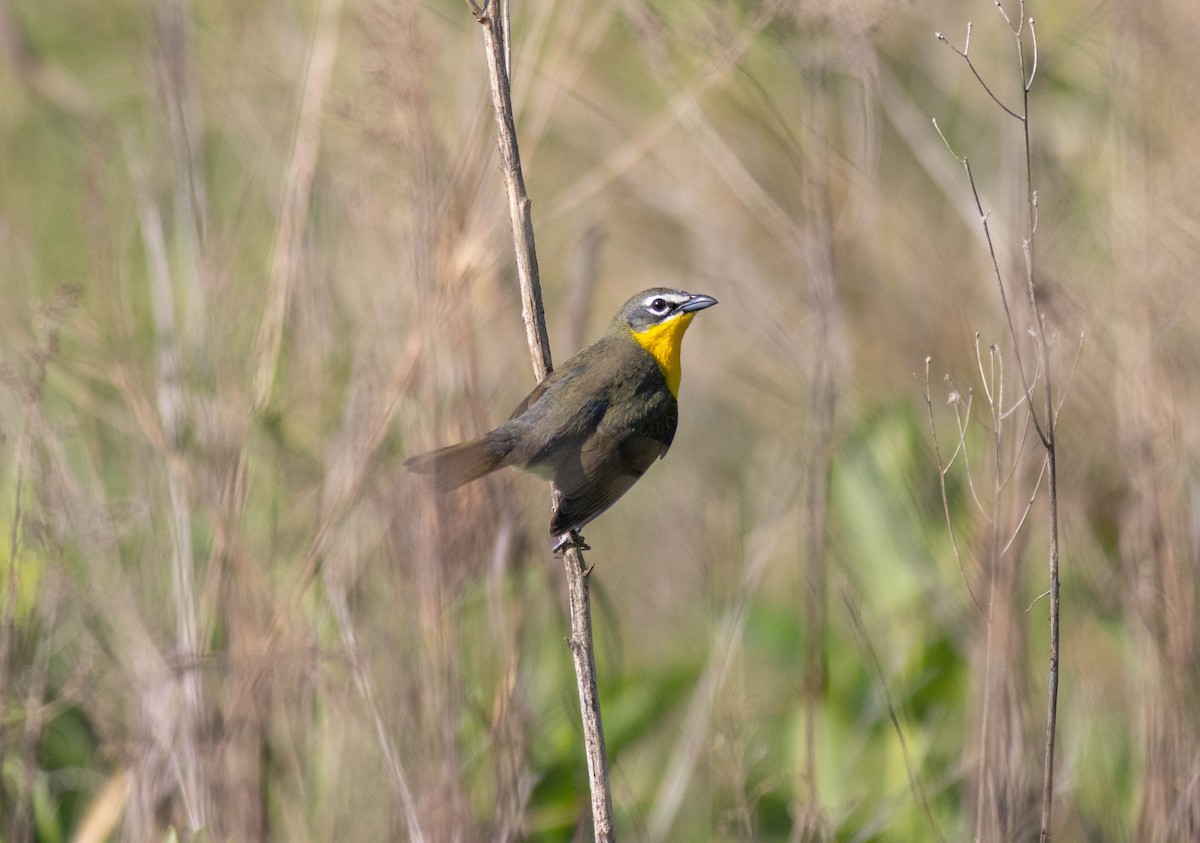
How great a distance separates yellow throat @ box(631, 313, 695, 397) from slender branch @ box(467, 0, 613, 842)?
92 cm

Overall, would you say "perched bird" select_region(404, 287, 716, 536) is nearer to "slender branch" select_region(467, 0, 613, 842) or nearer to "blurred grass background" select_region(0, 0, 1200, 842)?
"blurred grass background" select_region(0, 0, 1200, 842)

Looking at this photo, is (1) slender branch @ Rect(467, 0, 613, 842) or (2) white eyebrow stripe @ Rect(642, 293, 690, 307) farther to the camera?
(2) white eyebrow stripe @ Rect(642, 293, 690, 307)

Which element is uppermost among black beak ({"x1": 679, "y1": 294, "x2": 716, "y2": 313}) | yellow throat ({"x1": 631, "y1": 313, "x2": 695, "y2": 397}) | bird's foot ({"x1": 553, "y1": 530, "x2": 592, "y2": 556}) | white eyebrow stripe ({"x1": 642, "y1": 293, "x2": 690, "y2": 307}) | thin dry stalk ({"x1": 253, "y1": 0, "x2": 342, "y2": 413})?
thin dry stalk ({"x1": 253, "y1": 0, "x2": 342, "y2": 413})

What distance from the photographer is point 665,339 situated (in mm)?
3564

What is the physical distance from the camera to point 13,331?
368cm

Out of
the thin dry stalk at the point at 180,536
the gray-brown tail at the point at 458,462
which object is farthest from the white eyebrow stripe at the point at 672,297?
the thin dry stalk at the point at 180,536

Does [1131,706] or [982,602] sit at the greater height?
[982,602]

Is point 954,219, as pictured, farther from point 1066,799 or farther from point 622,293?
point 1066,799

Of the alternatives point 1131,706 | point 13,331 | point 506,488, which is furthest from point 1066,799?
point 13,331

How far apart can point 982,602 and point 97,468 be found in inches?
94.5

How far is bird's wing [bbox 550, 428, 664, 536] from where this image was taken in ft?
Answer: 9.66

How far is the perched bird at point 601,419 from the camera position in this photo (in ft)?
9.86

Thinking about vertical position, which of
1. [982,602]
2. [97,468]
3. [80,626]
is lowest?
[982,602]

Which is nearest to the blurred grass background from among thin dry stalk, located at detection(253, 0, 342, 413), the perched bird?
thin dry stalk, located at detection(253, 0, 342, 413)
